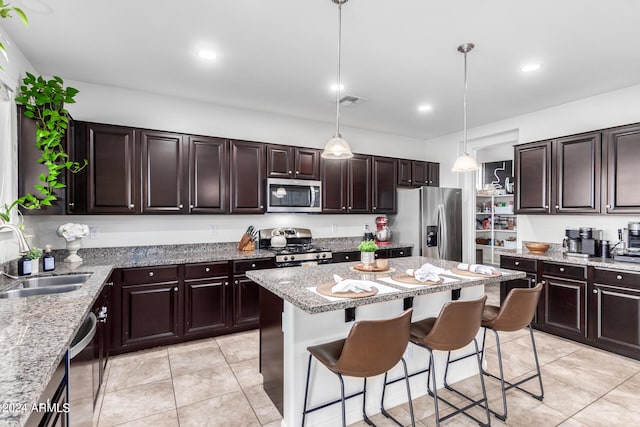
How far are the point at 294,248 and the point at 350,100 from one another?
1.97 meters

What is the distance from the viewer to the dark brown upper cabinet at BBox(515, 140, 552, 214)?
3.93 metres

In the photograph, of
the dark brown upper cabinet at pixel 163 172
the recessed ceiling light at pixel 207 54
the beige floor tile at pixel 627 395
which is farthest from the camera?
the dark brown upper cabinet at pixel 163 172

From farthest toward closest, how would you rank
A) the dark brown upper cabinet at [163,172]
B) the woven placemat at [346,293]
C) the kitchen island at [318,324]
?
the dark brown upper cabinet at [163,172] → the kitchen island at [318,324] → the woven placemat at [346,293]

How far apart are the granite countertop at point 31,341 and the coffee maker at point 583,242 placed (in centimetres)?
448

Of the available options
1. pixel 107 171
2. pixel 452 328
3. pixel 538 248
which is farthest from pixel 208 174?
pixel 538 248

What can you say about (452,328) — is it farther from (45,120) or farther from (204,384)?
(45,120)

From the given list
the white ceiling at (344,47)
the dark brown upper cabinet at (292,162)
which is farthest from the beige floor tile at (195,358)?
the white ceiling at (344,47)

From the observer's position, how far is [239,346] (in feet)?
11.0

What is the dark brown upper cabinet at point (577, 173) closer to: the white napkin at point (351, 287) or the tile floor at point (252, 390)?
the tile floor at point (252, 390)

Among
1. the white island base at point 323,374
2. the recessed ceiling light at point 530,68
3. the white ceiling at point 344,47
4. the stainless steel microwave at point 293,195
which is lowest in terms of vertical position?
the white island base at point 323,374

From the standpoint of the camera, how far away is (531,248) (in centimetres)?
405

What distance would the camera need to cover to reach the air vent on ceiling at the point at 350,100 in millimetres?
3865

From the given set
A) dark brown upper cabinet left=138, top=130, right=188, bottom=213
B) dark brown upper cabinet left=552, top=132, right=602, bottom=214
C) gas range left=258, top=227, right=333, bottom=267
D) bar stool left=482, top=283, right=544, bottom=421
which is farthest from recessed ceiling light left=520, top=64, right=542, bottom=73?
dark brown upper cabinet left=138, top=130, right=188, bottom=213

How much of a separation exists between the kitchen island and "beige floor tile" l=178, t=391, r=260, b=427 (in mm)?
A: 196
